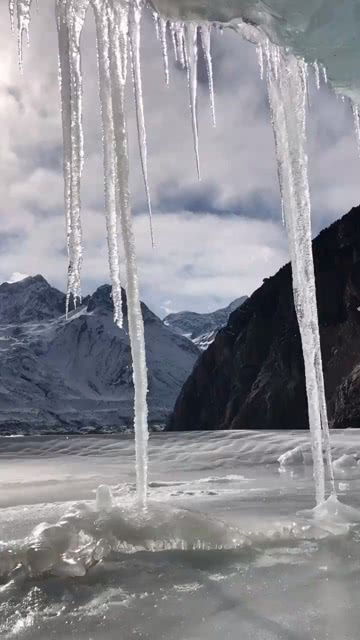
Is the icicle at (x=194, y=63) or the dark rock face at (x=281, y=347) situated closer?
the icicle at (x=194, y=63)

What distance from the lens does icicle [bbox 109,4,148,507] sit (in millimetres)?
4156

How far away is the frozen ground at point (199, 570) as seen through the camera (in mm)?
2088

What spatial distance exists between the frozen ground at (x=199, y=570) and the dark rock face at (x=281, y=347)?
21842 mm

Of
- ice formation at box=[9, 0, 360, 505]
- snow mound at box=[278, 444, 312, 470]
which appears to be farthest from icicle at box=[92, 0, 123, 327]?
snow mound at box=[278, 444, 312, 470]

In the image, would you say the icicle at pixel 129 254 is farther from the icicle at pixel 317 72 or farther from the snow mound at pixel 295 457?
the snow mound at pixel 295 457

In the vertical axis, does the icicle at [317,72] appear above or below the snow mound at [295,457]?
above

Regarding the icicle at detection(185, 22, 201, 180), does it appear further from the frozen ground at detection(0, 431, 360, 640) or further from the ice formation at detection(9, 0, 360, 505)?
the frozen ground at detection(0, 431, 360, 640)

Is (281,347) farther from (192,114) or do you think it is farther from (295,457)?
(192,114)

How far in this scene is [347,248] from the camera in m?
38.3

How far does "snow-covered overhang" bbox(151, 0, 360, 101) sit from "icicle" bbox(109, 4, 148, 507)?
516 millimetres

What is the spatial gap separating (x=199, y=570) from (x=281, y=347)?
1451 inches

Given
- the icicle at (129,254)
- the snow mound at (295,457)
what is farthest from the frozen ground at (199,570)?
the snow mound at (295,457)

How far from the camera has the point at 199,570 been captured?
2.83 metres

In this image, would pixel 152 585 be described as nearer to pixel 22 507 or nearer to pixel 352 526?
pixel 352 526
